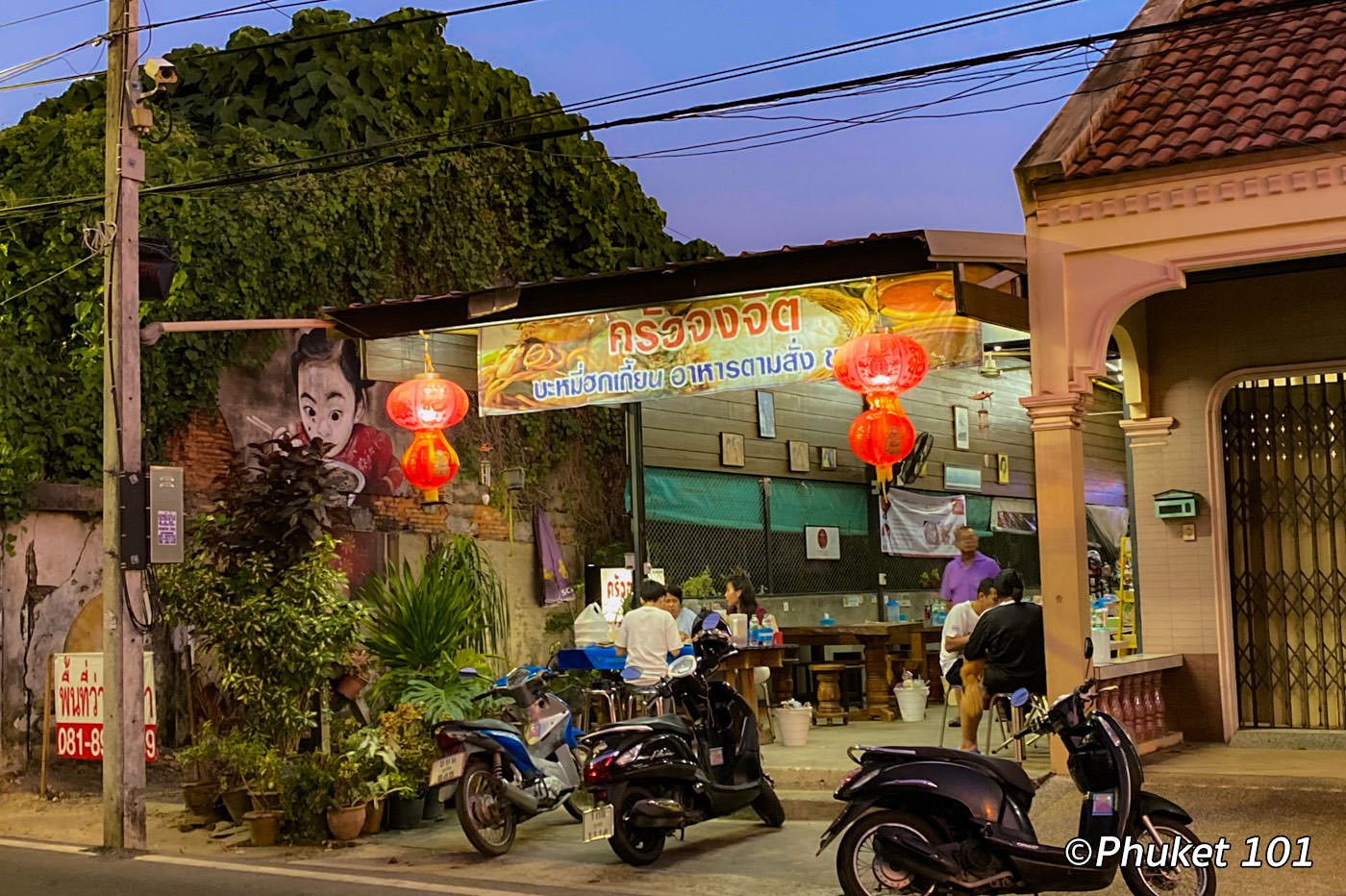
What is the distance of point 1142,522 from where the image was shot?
1274 centimetres

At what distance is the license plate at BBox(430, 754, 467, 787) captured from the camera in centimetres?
982

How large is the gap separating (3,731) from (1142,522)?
34.4 ft

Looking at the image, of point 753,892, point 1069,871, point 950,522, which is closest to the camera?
point 1069,871

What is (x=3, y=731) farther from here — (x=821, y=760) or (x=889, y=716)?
(x=889, y=716)

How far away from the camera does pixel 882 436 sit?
1377 centimetres

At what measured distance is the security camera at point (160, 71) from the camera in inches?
439

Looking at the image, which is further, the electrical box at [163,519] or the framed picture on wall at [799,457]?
the framed picture on wall at [799,457]

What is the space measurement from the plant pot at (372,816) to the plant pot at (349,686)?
3.60ft

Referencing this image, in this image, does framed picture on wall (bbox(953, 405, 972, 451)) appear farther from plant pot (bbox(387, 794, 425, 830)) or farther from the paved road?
plant pot (bbox(387, 794, 425, 830))

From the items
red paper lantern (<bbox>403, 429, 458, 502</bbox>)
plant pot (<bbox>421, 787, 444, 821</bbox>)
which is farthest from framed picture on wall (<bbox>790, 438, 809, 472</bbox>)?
plant pot (<bbox>421, 787, 444, 821</bbox>)

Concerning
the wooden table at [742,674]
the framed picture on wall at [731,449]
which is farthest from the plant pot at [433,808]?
the framed picture on wall at [731,449]

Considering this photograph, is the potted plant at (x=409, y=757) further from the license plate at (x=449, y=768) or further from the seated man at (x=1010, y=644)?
the seated man at (x=1010, y=644)

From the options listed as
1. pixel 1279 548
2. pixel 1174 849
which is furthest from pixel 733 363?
pixel 1174 849

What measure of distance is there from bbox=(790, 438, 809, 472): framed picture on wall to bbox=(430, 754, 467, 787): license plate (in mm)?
11020
